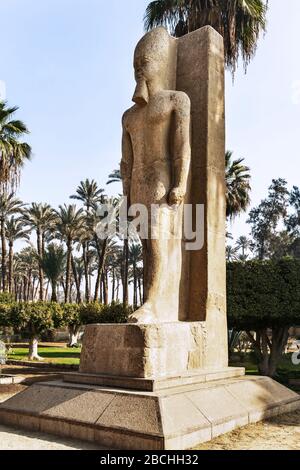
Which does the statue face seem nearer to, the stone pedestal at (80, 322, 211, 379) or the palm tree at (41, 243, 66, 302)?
the stone pedestal at (80, 322, 211, 379)

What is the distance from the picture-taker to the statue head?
6.24 metres

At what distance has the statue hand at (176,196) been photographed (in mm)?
5957

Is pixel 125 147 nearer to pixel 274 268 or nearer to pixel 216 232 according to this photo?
pixel 216 232

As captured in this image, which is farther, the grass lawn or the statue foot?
the grass lawn

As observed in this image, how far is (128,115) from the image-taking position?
21.3ft

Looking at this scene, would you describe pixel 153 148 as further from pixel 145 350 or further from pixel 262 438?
pixel 262 438

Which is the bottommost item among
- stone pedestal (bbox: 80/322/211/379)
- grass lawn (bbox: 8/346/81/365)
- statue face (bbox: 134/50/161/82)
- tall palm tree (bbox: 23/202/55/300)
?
grass lawn (bbox: 8/346/81/365)

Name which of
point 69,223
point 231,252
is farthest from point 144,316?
point 231,252

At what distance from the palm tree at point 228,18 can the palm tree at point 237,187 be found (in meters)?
7.72

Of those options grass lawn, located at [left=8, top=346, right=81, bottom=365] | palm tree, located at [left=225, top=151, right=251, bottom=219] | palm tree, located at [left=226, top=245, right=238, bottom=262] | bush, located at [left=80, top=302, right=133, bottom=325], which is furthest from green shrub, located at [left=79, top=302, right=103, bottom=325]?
palm tree, located at [left=226, top=245, right=238, bottom=262]

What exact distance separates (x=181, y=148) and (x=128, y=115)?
0.95 m

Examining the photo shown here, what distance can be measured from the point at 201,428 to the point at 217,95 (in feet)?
14.3

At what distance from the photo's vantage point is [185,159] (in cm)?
607
